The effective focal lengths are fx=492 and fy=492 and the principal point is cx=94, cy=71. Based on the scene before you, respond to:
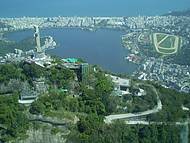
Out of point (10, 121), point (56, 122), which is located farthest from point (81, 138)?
point (10, 121)

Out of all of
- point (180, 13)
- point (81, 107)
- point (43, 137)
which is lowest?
point (43, 137)

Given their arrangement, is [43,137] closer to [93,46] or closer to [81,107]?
[81,107]

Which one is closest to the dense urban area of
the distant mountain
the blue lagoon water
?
the blue lagoon water

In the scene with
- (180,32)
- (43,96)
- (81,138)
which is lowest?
(81,138)

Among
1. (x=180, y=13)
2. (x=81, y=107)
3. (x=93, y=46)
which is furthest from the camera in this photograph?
(x=180, y=13)

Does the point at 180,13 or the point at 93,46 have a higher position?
the point at 180,13

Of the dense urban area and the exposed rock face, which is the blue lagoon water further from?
the exposed rock face

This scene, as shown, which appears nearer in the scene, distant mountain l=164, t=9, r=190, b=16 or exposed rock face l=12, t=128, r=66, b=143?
exposed rock face l=12, t=128, r=66, b=143

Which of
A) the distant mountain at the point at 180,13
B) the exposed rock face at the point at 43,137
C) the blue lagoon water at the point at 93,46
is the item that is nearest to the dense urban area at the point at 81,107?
the exposed rock face at the point at 43,137

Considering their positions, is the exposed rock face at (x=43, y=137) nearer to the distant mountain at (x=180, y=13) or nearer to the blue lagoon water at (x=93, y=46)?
the blue lagoon water at (x=93, y=46)

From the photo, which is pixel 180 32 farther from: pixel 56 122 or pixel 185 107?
pixel 56 122

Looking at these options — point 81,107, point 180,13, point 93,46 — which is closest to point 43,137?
point 81,107
